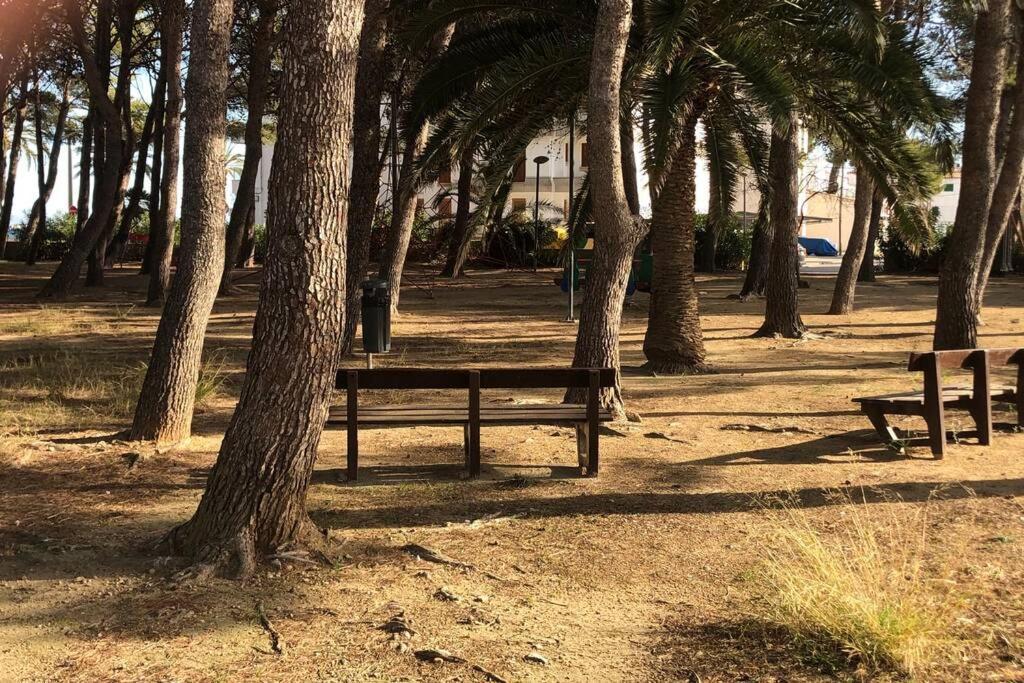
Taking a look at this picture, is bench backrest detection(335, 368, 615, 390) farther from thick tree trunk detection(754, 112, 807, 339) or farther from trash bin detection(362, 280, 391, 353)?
thick tree trunk detection(754, 112, 807, 339)

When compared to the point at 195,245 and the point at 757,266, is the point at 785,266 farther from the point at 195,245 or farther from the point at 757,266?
the point at 195,245

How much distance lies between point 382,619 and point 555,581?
2.97ft

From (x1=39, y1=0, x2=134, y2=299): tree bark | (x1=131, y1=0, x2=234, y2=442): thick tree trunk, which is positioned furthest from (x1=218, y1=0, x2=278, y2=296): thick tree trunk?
(x1=131, y1=0, x2=234, y2=442): thick tree trunk

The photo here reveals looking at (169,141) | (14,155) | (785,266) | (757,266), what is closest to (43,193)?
(14,155)

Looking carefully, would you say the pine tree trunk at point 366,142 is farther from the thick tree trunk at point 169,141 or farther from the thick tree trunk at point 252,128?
the thick tree trunk at point 252,128

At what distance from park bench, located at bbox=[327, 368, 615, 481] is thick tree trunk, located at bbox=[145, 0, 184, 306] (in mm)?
7278

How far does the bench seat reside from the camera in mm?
6859

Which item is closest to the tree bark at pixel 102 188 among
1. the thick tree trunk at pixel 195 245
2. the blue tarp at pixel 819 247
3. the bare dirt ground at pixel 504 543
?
the bare dirt ground at pixel 504 543

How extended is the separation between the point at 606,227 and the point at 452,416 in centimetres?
263

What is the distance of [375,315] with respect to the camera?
11867mm

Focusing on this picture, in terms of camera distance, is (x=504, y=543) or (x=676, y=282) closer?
(x=504, y=543)

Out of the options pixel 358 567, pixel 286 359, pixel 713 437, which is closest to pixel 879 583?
pixel 358 567

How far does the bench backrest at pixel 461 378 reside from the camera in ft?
22.3

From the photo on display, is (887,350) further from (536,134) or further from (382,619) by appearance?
(382,619)
